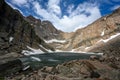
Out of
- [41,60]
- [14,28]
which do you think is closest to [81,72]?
[41,60]

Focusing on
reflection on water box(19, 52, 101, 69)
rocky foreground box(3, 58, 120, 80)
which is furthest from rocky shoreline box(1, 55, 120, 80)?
reflection on water box(19, 52, 101, 69)

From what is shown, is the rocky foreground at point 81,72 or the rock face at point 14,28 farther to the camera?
the rock face at point 14,28

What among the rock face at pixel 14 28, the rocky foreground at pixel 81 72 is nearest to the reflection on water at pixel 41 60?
the rocky foreground at pixel 81 72

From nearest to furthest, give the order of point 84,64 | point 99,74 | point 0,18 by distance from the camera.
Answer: point 99,74
point 84,64
point 0,18

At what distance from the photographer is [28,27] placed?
182 m

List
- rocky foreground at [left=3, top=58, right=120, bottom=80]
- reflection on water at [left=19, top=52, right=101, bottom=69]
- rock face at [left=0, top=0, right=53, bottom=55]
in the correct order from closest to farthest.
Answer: rocky foreground at [left=3, top=58, right=120, bottom=80] → reflection on water at [left=19, top=52, right=101, bottom=69] → rock face at [left=0, top=0, right=53, bottom=55]

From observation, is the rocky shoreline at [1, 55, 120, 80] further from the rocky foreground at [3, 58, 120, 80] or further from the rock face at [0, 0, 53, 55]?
the rock face at [0, 0, 53, 55]

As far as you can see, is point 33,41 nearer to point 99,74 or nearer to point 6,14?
point 6,14

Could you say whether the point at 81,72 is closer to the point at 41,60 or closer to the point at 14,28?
the point at 41,60

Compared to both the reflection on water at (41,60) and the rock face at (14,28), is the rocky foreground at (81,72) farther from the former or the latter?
the rock face at (14,28)

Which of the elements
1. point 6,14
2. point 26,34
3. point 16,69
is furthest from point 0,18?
point 16,69

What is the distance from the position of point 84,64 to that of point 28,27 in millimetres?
157894

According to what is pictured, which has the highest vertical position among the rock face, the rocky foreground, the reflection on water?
the rock face

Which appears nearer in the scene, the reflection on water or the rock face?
the reflection on water
